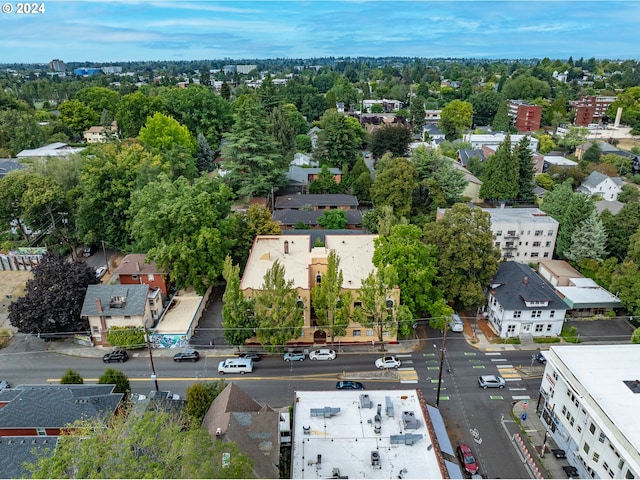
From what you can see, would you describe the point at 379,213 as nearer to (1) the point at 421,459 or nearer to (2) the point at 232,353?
(2) the point at 232,353

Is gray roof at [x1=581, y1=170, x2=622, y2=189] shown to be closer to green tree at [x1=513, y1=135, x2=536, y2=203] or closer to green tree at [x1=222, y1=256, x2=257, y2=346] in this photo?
green tree at [x1=513, y1=135, x2=536, y2=203]

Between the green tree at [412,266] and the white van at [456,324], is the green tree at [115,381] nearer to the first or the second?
the green tree at [412,266]

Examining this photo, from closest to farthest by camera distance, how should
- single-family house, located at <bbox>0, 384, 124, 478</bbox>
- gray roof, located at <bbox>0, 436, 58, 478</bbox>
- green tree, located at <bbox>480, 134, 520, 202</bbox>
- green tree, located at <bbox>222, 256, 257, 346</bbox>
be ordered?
gray roof, located at <bbox>0, 436, 58, 478</bbox> < single-family house, located at <bbox>0, 384, 124, 478</bbox> < green tree, located at <bbox>222, 256, 257, 346</bbox> < green tree, located at <bbox>480, 134, 520, 202</bbox>

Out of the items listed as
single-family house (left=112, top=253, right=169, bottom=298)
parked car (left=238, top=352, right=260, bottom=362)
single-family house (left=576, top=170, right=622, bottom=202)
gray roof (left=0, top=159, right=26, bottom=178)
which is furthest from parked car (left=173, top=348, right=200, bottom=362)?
single-family house (left=576, top=170, right=622, bottom=202)

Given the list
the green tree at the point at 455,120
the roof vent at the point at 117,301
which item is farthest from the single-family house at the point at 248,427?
the green tree at the point at 455,120

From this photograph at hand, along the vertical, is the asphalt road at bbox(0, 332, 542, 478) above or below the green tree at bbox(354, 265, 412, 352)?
below

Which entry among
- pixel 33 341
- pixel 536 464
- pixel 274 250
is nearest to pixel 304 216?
pixel 274 250
